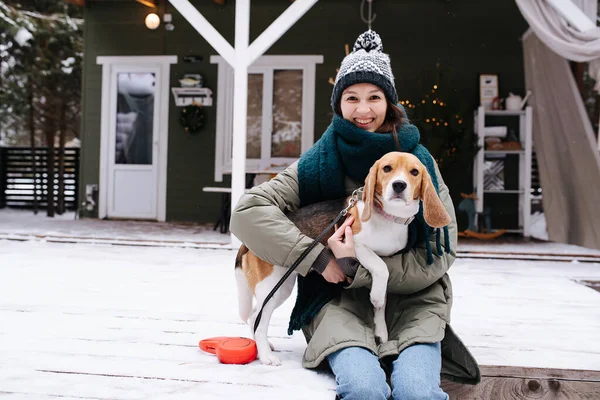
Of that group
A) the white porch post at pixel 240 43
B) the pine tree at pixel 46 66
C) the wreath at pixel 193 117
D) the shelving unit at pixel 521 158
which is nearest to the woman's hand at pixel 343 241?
the white porch post at pixel 240 43

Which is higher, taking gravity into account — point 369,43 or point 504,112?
point 504,112

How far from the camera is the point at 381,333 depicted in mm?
1678

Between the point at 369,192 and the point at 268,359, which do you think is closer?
the point at 369,192

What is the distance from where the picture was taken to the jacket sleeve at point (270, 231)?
161 cm

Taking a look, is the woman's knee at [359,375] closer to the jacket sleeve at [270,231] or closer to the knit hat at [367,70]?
the jacket sleeve at [270,231]

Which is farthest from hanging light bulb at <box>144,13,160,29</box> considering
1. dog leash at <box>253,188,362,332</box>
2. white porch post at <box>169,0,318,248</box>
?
dog leash at <box>253,188,362,332</box>

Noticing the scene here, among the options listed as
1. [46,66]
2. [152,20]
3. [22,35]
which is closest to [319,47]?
[152,20]

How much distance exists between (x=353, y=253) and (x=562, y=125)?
517 centimetres

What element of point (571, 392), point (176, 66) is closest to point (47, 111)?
point (176, 66)

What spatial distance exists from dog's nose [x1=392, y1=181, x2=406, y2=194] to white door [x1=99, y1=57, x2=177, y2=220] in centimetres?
680

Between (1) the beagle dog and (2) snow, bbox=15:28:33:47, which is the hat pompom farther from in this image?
(2) snow, bbox=15:28:33:47

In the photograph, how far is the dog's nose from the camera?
56.4 inches

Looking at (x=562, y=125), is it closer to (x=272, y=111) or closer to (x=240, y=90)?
(x=240, y=90)

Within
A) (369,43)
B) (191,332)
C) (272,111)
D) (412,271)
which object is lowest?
(191,332)
